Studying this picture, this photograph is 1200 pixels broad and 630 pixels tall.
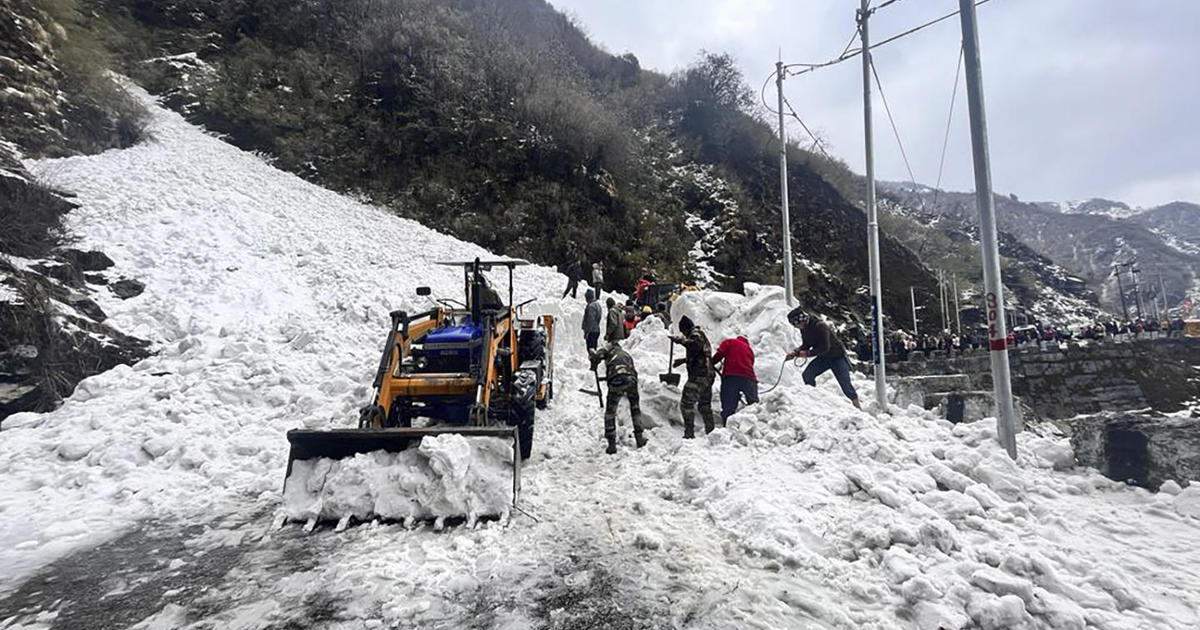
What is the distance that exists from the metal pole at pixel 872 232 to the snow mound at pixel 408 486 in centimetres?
577

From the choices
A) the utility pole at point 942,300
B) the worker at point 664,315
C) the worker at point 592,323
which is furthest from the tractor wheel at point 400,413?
the utility pole at point 942,300

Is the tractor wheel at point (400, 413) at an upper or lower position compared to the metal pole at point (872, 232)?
lower

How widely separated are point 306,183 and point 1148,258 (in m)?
144

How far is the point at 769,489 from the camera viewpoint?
4688 millimetres

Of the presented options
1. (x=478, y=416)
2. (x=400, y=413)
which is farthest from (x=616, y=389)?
(x=400, y=413)

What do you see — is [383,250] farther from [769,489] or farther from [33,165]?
[769,489]

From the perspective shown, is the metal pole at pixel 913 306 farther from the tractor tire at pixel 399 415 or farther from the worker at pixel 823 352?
the tractor tire at pixel 399 415

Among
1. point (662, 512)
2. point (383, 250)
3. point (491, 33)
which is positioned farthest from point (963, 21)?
point (491, 33)

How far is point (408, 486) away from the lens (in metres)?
4.33

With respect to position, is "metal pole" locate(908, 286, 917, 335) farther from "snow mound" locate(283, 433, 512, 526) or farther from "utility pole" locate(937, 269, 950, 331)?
"snow mound" locate(283, 433, 512, 526)

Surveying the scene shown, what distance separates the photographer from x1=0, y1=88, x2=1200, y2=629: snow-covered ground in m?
3.09

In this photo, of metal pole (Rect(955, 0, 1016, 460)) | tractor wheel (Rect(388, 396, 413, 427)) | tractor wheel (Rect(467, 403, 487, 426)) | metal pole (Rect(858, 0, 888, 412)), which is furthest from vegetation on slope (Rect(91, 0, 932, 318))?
metal pole (Rect(955, 0, 1016, 460))

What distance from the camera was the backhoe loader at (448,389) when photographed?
4551mm

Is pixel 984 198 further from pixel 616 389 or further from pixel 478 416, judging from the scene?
pixel 478 416
